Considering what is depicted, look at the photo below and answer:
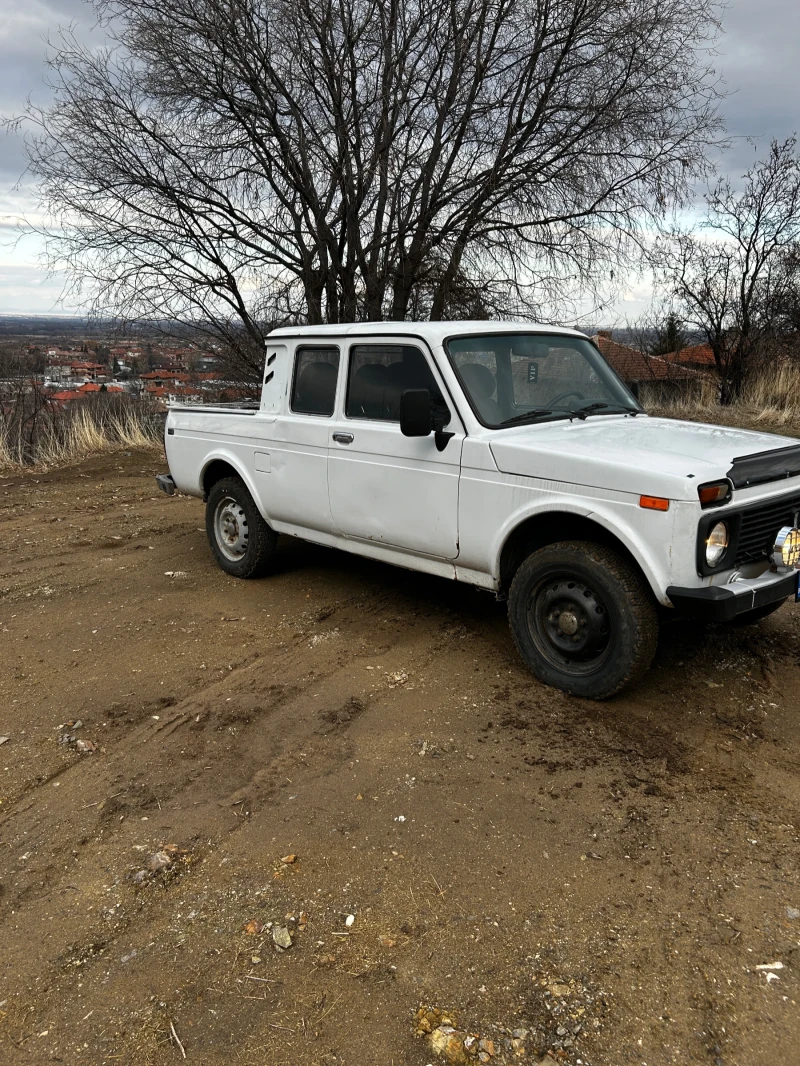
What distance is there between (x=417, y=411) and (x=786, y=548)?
6.65 ft

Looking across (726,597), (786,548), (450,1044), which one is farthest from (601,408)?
(450,1044)

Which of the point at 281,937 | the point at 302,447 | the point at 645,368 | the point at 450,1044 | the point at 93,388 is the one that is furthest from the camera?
the point at 645,368

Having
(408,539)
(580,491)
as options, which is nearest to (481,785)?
(580,491)

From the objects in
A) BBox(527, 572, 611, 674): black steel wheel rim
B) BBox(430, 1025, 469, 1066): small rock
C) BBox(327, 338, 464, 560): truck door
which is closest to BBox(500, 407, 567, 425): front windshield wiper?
BBox(327, 338, 464, 560): truck door

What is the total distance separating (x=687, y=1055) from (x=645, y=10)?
1126cm

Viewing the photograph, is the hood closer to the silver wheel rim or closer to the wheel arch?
the wheel arch

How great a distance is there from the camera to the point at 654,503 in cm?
359

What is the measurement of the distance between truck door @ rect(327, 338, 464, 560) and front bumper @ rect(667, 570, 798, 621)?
138 cm

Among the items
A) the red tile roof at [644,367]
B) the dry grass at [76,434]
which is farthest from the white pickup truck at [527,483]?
the red tile roof at [644,367]

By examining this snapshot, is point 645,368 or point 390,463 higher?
point 645,368

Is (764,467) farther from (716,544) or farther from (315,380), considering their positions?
(315,380)

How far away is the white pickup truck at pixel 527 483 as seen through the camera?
A: 3668 millimetres

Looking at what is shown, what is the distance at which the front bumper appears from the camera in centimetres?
352

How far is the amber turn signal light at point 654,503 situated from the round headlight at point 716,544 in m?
0.26
